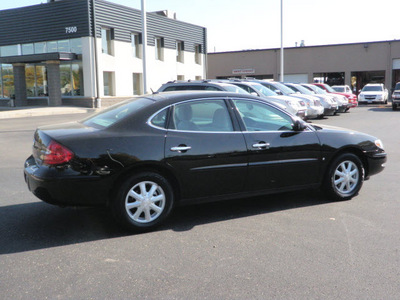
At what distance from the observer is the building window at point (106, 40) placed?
3057 cm

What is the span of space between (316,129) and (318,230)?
1627 millimetres

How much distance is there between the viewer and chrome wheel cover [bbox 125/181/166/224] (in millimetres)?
4680

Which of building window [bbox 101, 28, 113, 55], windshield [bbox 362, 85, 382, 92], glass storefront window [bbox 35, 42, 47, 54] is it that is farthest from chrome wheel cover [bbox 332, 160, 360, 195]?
windshield [bbox 362, 85, 382, 92]

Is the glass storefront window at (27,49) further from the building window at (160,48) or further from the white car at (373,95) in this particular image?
the white car at (373,95)

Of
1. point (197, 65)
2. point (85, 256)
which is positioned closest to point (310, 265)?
point (85, 256)

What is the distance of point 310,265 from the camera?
3879mm

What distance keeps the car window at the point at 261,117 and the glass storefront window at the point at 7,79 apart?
3114 centimetres

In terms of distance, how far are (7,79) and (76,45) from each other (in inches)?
294

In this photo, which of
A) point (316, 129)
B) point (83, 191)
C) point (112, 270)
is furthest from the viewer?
point (316, 129)

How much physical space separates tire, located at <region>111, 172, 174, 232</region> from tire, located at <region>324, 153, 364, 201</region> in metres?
2.31

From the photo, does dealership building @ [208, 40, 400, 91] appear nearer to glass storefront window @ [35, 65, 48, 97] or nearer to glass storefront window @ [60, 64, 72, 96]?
glass storefront window @ [60, 64, 72, 96]

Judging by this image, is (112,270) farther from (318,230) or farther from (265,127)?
(265,127)

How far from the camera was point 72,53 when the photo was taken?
29.0m

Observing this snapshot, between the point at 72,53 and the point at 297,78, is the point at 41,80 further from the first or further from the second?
the point at 297,78
